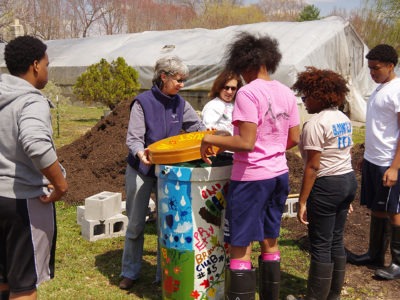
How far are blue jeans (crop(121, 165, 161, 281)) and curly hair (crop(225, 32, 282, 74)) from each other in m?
1.18

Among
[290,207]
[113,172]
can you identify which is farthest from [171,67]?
[113,172]

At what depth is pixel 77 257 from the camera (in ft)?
16.0

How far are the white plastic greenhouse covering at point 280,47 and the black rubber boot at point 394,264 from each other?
1190 centimetres

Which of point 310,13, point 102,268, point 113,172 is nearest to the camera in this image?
point 102,268

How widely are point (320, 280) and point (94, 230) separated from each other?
8.88 ft

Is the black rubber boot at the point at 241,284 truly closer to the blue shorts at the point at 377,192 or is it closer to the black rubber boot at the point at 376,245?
the blue shorts at the point at 377,192

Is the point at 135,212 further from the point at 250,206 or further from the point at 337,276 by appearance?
the point at 337,276

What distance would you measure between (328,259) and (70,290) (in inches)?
80.5

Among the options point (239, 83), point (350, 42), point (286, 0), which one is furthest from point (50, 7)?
point (239, 83)

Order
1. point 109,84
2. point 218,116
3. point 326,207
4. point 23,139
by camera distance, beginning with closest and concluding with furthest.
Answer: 1. point 23,139
2. point 326,207
3. point 218,116
4. point 109,84

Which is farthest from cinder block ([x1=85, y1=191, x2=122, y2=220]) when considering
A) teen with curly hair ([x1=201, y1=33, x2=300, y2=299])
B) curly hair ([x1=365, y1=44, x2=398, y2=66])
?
curly hair ([x1=365, y1=44, x2=398, y2=66])

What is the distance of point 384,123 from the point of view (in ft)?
14.0

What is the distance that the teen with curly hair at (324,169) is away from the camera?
3.48 meters

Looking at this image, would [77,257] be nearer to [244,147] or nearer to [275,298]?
[275,298]
